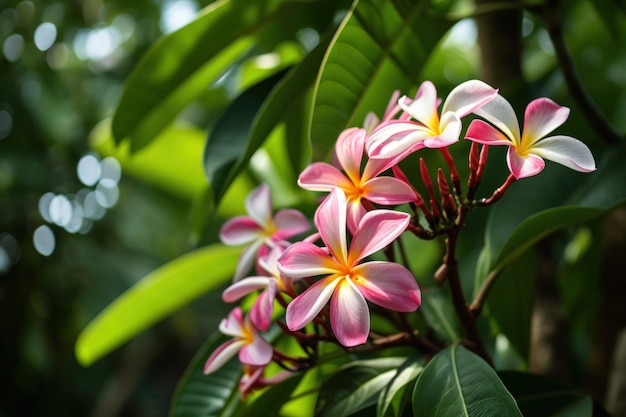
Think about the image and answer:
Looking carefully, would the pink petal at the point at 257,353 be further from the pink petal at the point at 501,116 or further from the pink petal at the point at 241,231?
the pink petal at the point at 501,116

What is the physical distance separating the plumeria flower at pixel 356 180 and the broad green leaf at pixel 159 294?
39 centimetres

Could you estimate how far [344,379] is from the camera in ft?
1.95

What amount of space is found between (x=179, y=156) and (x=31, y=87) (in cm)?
134

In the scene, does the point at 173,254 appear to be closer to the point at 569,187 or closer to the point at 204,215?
the point at 204,215

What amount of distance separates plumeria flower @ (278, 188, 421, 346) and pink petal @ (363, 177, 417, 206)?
0.06ft

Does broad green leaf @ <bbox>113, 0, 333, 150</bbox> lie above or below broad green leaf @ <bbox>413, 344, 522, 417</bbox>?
above

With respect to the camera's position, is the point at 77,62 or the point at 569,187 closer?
the point at 569,187

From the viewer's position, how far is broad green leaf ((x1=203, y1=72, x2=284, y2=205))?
0.72m

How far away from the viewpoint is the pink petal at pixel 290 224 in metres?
0.63

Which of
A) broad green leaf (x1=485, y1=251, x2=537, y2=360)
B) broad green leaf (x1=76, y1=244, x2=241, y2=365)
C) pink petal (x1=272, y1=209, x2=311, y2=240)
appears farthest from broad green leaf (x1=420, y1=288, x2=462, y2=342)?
broad green leaf (x1=76, y1=244, x2=241, y2=365)

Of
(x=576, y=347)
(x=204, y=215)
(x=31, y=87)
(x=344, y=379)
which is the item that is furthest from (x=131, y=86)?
(x=31, y=87)

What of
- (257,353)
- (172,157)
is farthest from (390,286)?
(172,157)

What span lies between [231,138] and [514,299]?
32cm

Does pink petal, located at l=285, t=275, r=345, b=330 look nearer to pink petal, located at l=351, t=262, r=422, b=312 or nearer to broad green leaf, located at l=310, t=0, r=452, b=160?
pink petal, located at l=351, t=262, r=422, b=312
